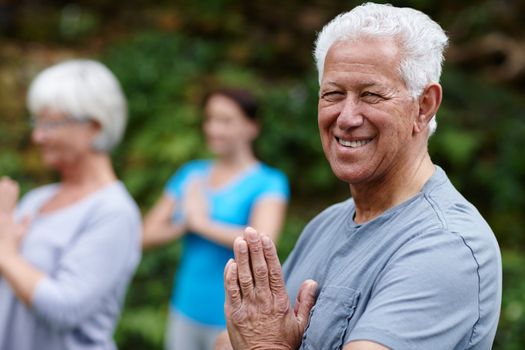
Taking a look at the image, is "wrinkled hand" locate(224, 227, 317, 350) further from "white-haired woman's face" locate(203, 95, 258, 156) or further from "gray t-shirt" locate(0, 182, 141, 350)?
"white-haired woman's face" locate(203, 95, 258, 156)

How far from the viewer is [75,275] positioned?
2.79m

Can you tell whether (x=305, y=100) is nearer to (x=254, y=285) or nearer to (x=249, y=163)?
(x=249, y=163)

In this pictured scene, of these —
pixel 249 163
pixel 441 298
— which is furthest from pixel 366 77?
pixel 249 163

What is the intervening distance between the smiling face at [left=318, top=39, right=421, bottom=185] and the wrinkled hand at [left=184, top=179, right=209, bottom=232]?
2233mm

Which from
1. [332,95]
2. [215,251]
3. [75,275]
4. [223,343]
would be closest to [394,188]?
[332,95]

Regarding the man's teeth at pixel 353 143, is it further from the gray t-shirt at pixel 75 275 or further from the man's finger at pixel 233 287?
the gray t-shirt at pixel 75 275

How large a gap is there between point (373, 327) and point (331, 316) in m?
0.19

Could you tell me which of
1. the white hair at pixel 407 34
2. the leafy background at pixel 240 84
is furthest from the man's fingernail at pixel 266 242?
the leafy background at pixel 240 84

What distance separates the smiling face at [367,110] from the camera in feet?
5.53

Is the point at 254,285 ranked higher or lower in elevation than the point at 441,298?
lower

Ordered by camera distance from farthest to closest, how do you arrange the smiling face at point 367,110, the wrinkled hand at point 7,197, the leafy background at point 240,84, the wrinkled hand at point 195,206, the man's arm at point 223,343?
the leafy background at point 240,84 → the wrinkled hand at point 195,206 → the wrinkled hand at point 7,197 → the man's arm at point 223,343 → the smiling face at point 367,110

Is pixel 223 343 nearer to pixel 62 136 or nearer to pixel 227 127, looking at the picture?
pixel 62 136

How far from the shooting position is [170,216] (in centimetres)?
437

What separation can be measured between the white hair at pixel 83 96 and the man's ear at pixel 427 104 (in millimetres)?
1710
